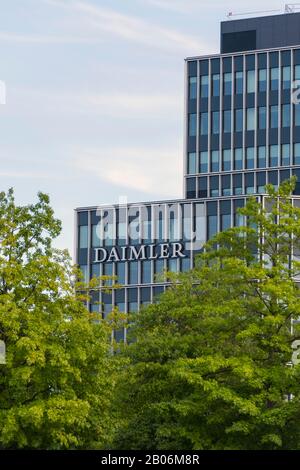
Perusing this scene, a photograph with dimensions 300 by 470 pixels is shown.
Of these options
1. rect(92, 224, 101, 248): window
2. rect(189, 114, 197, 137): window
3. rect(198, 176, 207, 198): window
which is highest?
rect(189, 114, 197, 137): window

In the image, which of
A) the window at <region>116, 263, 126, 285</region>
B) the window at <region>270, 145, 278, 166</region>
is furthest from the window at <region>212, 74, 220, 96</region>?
the window at <region>116, 263, 126, 285</region>

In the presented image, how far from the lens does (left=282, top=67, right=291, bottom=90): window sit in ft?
505

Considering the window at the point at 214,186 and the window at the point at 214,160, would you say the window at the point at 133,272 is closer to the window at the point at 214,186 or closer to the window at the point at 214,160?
the window at the point at 214,186

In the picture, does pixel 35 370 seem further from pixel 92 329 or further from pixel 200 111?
pixel 200 111

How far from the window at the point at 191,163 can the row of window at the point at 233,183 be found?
0.98 m

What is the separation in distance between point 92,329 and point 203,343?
537 cm

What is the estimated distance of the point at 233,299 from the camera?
57.4 metres

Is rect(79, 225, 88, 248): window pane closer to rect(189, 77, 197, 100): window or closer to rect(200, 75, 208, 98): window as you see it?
rect(189, 77, 197, 100): window

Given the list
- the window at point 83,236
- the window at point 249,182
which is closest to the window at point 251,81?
the window at point 249,182

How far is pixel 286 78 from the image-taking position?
154 m

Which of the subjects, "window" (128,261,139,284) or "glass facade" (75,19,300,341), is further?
"window" (128,261,139,284)

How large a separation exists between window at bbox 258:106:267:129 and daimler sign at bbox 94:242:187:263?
2132 cm

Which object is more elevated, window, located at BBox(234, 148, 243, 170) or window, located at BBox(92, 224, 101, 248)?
window, located at BBox(234, 148, 243, 170)
